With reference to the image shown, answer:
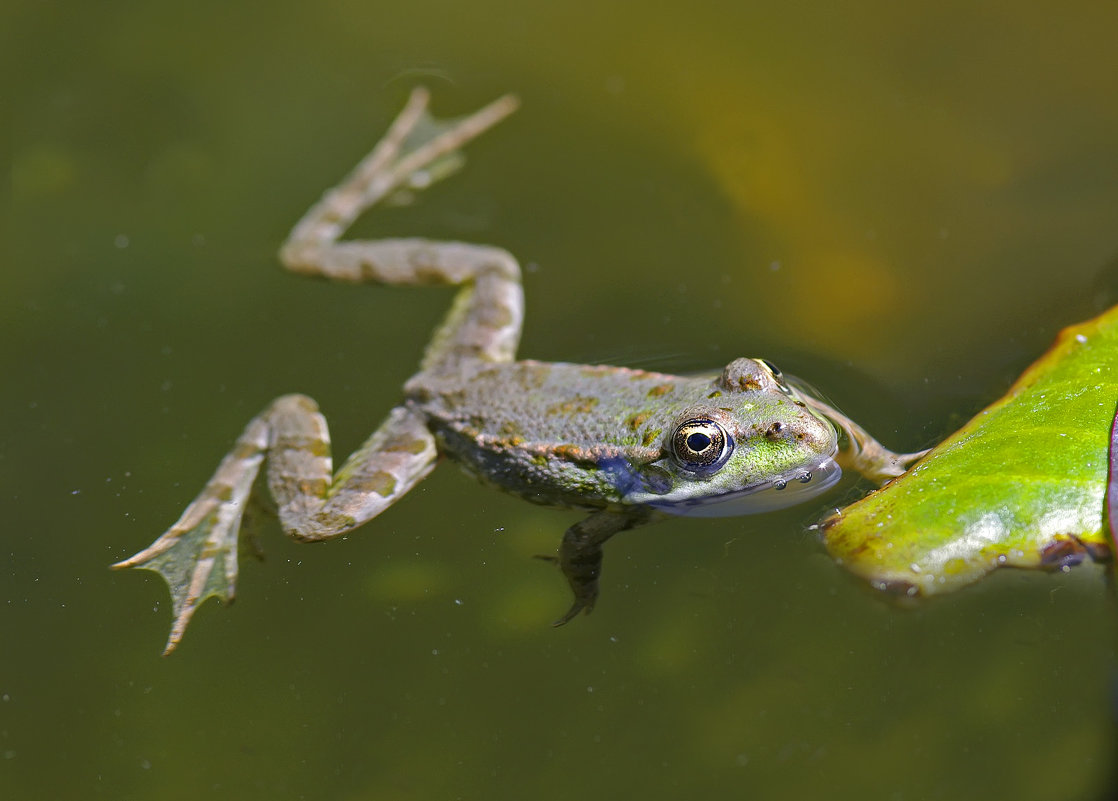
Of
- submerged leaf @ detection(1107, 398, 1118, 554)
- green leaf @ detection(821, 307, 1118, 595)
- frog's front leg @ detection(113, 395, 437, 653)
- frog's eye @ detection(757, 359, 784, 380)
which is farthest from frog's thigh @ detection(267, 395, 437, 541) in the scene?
submerged leaf @ detection(1107, 398, 1118, 554)

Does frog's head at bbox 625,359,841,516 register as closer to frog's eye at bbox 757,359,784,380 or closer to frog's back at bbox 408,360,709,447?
frog's eye at bbox 757,359,784,380

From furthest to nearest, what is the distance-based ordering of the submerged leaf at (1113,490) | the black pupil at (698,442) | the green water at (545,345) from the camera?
1. the black pupil at (698,442)
2. the green water at (545,345)
3. the submerged leaf at (1113,490)

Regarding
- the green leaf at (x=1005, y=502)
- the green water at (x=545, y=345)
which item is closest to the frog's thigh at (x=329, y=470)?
the green water at (x=545, y=345)

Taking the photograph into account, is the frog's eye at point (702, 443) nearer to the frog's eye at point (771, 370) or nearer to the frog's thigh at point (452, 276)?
the frog's eye at point (771, 370)

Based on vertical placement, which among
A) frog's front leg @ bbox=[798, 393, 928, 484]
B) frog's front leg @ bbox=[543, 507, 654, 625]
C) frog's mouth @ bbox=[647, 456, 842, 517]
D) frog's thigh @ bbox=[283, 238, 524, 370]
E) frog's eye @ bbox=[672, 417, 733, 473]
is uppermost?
frog's thigh @ bbox=[283, 238, 524, 370]

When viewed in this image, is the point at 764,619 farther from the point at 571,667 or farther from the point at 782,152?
the point at 782,152
